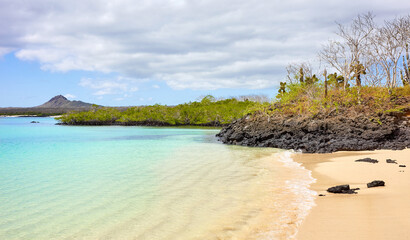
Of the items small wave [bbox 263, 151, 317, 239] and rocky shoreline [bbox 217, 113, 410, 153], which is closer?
small wave [bbox 263, 151, 317, 239]

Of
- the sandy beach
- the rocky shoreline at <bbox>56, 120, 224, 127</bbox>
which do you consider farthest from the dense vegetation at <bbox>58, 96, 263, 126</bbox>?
the sandy beach

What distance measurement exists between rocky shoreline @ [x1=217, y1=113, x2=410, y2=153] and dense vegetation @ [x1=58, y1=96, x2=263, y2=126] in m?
25.4

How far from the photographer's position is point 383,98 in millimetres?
17469

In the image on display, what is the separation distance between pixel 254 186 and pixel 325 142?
9.48m

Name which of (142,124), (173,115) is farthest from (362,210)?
(142,124)

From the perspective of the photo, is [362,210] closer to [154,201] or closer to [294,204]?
[294,204]

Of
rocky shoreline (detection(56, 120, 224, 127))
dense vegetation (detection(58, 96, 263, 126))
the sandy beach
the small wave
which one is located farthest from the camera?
rocky shoreline (detection(56, 120, 224, 127))

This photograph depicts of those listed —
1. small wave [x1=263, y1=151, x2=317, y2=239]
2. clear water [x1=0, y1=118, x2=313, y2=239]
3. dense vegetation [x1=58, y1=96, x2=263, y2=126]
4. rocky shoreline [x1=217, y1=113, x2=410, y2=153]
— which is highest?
dense vegetation [x1=58, y1=96, x2=263, y2=126]

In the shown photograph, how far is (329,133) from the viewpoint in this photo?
53.2 ft

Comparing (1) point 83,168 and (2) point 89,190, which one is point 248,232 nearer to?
(2) point 89,190

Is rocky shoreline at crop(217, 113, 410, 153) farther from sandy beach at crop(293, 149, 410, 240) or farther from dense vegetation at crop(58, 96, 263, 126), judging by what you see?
dense vegetation at crop(58, 96, 263, 126)

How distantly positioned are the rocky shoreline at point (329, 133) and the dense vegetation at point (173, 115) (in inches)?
999

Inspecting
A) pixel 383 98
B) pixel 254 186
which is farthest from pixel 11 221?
pixel 383 98

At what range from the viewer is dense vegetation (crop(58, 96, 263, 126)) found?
48000 millimetres
